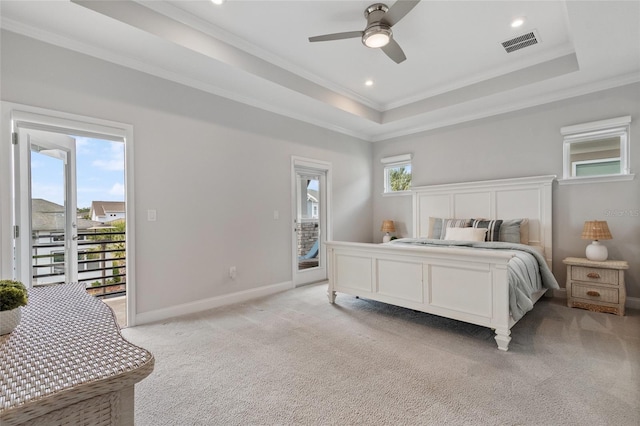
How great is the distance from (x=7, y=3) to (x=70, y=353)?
2820mm

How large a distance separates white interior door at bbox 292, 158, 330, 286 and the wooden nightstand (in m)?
3.23

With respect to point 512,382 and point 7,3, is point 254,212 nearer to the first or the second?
point 7,3

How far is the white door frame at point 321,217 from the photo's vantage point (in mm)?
4461

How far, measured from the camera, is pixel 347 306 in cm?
355

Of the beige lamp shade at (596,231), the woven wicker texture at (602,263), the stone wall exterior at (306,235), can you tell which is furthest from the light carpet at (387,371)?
the stone wall exterior at (306,235)

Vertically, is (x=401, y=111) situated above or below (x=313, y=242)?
above

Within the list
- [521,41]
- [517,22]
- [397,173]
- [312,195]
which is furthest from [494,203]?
[312,195]

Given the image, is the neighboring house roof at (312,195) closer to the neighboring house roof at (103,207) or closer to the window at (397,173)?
the window at (397,173)

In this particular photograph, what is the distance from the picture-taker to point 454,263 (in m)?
2.66

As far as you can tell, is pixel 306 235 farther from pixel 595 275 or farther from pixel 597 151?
pixel 597 151

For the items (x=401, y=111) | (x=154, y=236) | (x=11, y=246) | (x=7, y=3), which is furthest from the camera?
(x=401, y=111)

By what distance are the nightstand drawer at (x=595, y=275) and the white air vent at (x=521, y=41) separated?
253 centimetres

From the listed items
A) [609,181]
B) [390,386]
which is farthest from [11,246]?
[609,181]

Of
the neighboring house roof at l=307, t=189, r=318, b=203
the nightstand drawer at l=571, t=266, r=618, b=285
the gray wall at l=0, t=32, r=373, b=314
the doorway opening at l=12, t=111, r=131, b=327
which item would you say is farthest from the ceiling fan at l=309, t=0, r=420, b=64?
the nightstand drawer at l=571, t=266, r=618, b=285
